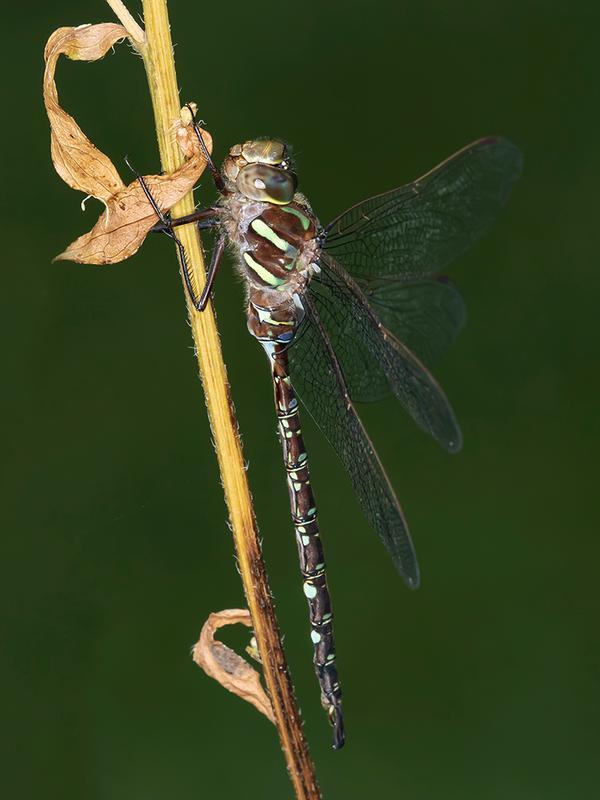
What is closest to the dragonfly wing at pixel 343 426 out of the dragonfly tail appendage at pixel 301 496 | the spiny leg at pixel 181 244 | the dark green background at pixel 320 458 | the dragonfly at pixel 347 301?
the dragonfly at pixel 347 301

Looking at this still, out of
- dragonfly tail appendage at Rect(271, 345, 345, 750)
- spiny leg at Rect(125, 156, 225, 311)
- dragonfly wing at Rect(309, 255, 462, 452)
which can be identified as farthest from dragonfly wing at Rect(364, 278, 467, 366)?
spiny leg at Rect(125, 156, 225, 311)

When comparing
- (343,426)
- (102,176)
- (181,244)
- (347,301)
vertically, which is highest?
(102,176)

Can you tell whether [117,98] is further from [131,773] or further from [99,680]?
[131,773]

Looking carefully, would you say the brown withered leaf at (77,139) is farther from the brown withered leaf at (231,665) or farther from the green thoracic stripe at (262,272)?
the brown withered leaf at (231,665)

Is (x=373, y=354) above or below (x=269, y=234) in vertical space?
below

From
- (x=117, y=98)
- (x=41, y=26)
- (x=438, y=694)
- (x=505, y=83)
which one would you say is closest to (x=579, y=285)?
(x=505, y=83)

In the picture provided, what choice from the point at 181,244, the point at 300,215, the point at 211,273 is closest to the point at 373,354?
the point at 300,215

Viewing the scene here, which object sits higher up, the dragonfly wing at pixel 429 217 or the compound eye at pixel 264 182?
the compound eye at pixel 264 182

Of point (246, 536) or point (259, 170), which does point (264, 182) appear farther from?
point (246, 536)

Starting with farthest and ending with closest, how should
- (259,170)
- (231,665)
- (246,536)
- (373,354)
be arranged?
(373,354), (259,170), (231,665), (246,536)
